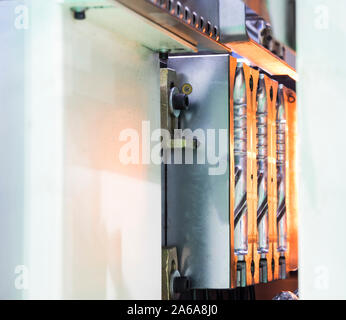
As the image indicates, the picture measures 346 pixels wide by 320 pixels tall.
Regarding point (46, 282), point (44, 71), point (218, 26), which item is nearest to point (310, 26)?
point (44, 71)

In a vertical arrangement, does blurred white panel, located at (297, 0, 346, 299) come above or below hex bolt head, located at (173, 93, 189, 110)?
below

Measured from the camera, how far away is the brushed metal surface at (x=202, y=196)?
8.87 ft

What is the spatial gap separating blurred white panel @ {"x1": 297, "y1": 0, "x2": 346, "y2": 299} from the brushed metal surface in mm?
1228

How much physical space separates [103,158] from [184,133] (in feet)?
2.04

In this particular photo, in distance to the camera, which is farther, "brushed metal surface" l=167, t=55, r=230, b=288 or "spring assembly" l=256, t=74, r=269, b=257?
"spring assembly" l=256, t=74, r=269, b=257

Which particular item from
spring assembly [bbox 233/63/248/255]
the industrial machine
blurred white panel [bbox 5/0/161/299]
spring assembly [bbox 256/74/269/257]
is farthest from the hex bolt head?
spring assembly [bbox 256/74/269/257]

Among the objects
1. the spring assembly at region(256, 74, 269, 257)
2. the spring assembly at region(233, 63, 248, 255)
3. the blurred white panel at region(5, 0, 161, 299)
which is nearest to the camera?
the blurred white panel at region(5, 0, 161, 299)

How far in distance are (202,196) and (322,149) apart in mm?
1284

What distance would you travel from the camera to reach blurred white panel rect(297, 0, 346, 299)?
1.46 meters
